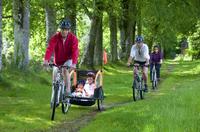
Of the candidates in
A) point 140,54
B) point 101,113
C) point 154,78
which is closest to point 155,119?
point 101,113

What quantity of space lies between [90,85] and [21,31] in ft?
22.3

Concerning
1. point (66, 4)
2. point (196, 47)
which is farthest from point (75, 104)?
point (196, 47)

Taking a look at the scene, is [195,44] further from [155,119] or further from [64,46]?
[155,119]

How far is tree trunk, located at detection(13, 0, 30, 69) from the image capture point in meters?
20.5

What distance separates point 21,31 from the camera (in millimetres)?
20969

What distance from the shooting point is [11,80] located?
18531 mm

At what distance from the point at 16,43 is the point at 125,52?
3240cm

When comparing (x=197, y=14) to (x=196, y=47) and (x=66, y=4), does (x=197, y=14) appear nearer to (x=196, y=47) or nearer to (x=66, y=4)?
(x=66, y=4)

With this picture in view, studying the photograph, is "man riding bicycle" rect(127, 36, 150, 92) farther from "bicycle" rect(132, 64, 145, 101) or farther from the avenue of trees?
the avenue of trees

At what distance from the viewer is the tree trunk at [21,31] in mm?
20484

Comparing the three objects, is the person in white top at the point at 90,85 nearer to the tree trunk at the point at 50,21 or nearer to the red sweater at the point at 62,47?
the red sweater at the point at 62,47

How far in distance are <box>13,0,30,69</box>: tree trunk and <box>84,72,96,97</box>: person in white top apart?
5.81m

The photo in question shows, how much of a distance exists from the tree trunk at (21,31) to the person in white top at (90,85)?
5.81 meters

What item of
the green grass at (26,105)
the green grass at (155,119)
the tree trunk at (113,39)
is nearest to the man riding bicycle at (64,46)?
the green grass at (26,105)
